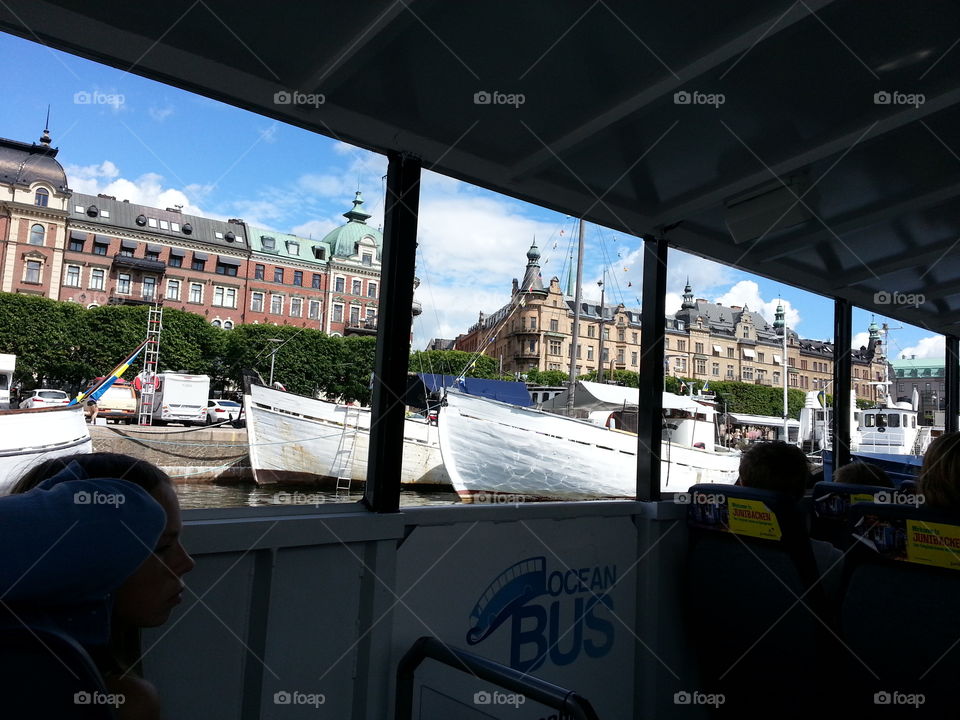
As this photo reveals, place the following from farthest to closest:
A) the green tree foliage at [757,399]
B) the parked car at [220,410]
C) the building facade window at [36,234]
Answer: the green tree foliage at [757,399] < the parked car at [220,410] < the building facade window at [36,234]

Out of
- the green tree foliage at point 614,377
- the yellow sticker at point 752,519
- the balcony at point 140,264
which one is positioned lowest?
the yellow sticker at point 752,519

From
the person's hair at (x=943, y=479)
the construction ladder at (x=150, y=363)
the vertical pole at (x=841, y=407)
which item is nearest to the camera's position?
the person's hair at (x=943, y=479)

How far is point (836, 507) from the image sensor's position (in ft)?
8.18

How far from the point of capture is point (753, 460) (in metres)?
2.41

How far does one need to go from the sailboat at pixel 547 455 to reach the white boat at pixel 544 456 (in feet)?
0.06

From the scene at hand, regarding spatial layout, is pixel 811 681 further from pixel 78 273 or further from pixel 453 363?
pixel 453 363

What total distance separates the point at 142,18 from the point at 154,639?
1525mm

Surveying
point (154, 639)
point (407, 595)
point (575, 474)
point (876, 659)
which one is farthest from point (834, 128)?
point (575, 474)

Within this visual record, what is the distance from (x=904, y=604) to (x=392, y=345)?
165 cm

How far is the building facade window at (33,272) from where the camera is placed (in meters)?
1.87

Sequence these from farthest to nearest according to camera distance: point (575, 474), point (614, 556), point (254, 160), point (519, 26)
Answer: point (575, 474) → point (614, 556) → point (254, 160) → point (519, 26)

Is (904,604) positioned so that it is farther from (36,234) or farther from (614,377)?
(614,377)

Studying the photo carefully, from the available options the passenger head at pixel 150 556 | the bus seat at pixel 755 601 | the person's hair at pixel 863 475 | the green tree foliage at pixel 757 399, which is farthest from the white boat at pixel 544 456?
the green tree foliage at pixel 757 399

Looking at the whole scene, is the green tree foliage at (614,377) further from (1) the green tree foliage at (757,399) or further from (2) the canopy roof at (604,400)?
(1) the green tree foliage at (757,399)
